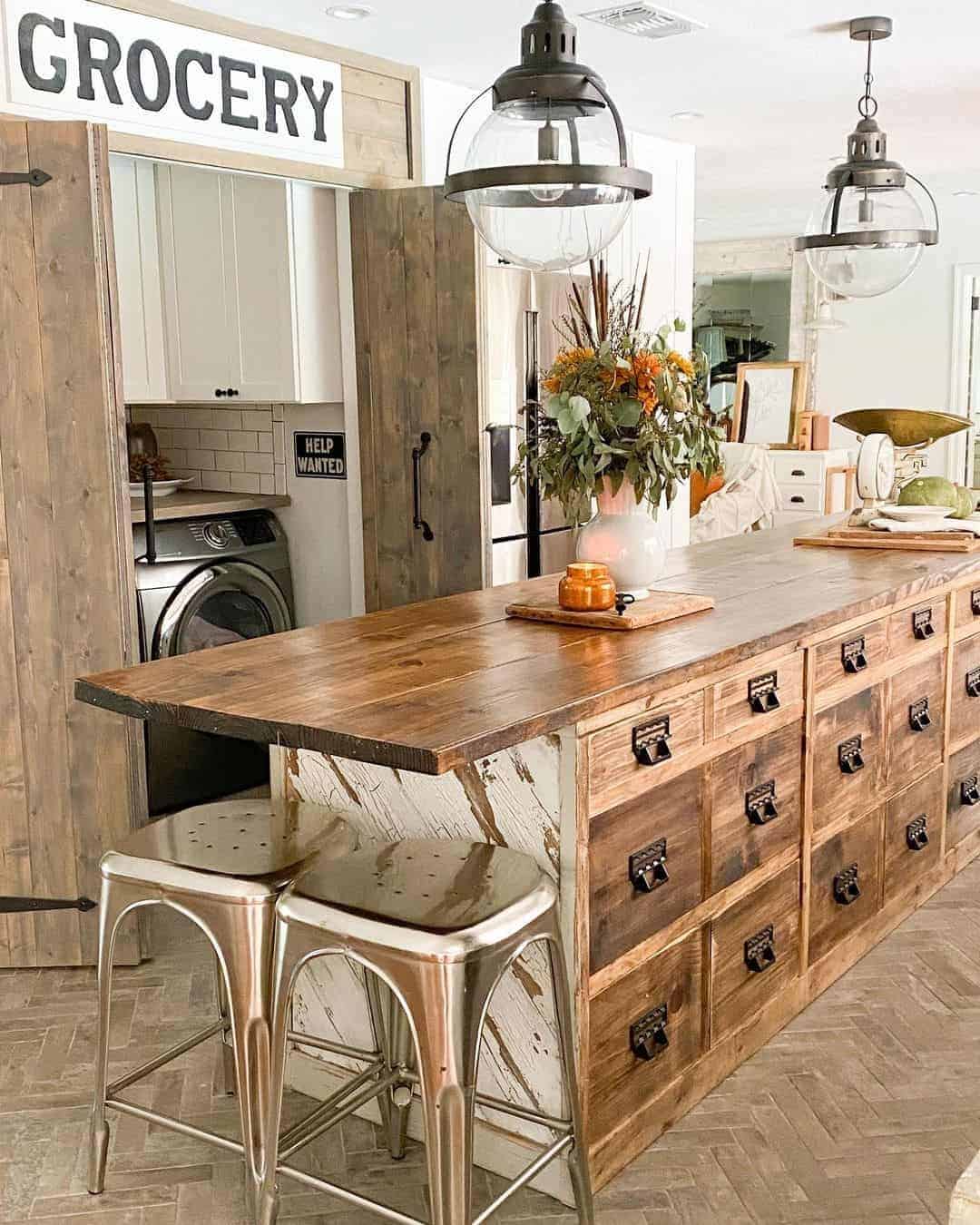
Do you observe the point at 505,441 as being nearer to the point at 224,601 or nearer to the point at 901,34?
the point at 224,601

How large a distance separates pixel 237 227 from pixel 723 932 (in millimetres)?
3385

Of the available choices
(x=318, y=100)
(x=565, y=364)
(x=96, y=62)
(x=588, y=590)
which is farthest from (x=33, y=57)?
(x=588, y=590)

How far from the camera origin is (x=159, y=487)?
5387 millimetres

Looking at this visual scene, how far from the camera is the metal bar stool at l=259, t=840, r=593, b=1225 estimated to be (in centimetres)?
206

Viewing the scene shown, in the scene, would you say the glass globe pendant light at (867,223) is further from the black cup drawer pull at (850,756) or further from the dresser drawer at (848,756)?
the black cup drawer pull at (850,756)

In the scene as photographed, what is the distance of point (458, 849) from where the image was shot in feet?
8.05

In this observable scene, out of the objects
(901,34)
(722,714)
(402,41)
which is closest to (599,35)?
(402,41)

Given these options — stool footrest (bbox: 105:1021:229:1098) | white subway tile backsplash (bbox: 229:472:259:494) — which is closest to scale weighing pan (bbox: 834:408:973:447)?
white subway tile backsplash (bbox: 229:472:259:494)

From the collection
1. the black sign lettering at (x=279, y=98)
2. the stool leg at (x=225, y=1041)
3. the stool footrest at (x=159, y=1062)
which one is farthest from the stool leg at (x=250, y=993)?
the black sign lettering at (x=279, y=98)

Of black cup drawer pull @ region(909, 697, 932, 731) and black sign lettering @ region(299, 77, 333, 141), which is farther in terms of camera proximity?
black sign lettering @ region(299, 77, 333, 141)

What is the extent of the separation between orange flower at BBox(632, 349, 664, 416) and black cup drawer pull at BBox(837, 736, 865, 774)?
1.03 metres

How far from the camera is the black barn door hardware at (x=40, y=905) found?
3652 millimetres

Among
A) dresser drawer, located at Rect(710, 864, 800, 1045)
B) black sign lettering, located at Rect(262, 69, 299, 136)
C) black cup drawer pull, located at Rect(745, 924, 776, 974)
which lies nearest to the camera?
dresser drawer, located at Rect(710, 864, 800, 1045)

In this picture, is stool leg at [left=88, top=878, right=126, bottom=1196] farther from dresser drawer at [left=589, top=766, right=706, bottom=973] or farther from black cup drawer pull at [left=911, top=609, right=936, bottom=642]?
black cup drawer pull at [left=911, top=609, right=936, bottom=642]
